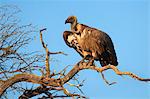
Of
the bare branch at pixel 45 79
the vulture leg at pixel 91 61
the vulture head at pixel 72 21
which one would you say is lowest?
the bare branch at pixel 45 79

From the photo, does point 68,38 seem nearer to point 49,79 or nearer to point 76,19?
point 76,19

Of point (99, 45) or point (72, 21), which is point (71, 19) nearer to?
point (72, 21)

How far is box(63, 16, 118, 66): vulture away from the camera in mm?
8742

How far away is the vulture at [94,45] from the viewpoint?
8742 millimetres

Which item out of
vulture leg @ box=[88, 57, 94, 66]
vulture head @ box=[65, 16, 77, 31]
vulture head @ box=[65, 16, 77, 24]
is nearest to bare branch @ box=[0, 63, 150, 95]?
vulture leg @ box=[88, 57, 94, 66]

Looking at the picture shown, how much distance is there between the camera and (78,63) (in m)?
7.90

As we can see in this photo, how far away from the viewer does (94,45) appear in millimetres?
8734

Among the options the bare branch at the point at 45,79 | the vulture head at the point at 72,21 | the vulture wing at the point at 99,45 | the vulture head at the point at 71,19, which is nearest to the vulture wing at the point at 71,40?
the vulture wing at the point at 99,45

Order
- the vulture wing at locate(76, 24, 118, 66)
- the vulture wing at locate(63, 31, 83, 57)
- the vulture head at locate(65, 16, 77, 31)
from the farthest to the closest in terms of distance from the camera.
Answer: the vulture head at locate(65, 16, 77, 31) → the vulture wing at locate(63, 31, 83, 57) → the vulture wing at locate(76, 24, 118, 66)

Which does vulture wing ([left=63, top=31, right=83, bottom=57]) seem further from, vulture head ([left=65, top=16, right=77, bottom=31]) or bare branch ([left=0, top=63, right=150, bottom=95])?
bare branch ([left=0, top=63, right=150, bottom=95])

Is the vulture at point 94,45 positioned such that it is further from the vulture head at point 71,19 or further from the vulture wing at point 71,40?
the vulture head at point 71,19

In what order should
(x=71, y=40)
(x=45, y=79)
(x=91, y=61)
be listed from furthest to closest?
(x=71, y=40), (x=91, y=61), (x=45, y=79)

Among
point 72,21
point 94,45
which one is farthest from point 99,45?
point 72,21

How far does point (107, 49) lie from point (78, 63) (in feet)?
3.79
